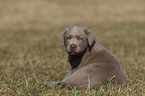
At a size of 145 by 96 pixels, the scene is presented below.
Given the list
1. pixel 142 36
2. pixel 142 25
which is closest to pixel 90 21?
pixel 142 25

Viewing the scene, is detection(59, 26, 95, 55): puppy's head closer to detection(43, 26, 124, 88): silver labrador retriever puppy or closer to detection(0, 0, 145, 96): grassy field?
detection(43, 26, 124, 88): silver labrador retriever puppy

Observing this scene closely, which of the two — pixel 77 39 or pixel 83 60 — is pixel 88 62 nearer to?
pixel 83 60

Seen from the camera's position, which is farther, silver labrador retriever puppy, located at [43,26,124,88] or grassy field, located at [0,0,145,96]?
grassy field, located at [0,0,145,96]

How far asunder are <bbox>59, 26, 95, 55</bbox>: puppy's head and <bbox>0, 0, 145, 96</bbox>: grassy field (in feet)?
3.18

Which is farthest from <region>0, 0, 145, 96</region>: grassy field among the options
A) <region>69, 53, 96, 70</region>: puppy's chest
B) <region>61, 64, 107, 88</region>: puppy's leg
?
<region>69, 53, 96, 70</region>: puppy's chest

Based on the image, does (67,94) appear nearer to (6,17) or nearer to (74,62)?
(74,62)

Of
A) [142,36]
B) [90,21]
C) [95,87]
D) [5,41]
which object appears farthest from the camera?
[90,21]

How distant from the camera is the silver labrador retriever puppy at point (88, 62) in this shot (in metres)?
5.46

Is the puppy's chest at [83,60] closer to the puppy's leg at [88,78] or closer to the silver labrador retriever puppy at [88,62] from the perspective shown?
the silver labrador retriever puppy at [88,62]

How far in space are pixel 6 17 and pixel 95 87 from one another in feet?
64.8

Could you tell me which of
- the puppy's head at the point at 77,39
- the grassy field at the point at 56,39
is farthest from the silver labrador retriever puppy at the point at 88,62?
the grassy field at the point at 56,39

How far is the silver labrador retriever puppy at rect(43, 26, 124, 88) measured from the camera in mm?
5457

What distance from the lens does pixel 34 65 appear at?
28.4 feet

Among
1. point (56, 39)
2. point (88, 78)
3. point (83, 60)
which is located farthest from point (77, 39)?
point (56, 39)
